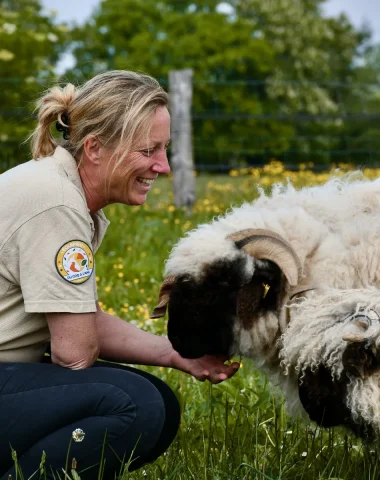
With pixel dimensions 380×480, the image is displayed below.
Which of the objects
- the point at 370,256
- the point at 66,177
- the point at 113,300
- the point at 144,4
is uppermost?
the point at 144,4

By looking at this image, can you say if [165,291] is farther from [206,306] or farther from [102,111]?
[102,111]

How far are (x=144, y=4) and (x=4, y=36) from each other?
2808cm

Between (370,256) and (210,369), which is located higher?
(370,256)

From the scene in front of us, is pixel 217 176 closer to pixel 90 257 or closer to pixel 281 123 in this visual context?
pixel 90 257

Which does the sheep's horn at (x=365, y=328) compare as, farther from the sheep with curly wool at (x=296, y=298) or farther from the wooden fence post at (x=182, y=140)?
the wooden fence post at (x=182, y=140)

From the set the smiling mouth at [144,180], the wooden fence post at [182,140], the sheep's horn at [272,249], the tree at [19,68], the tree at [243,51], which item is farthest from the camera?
the tree at [243,51]

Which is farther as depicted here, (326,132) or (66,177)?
(326,132)

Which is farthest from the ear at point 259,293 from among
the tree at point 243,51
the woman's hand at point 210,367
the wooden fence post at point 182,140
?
the tree at point 243,51

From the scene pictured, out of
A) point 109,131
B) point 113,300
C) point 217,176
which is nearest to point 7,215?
point 109,131

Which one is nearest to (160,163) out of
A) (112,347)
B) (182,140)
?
(112,347)

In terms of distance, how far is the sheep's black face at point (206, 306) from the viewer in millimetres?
3359

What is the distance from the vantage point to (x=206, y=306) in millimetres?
3365

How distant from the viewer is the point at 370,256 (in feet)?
11.1

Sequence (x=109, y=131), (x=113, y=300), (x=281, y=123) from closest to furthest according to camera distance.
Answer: (x=109, y=131) < (x=113, y=300) < (x=281, y=123)
